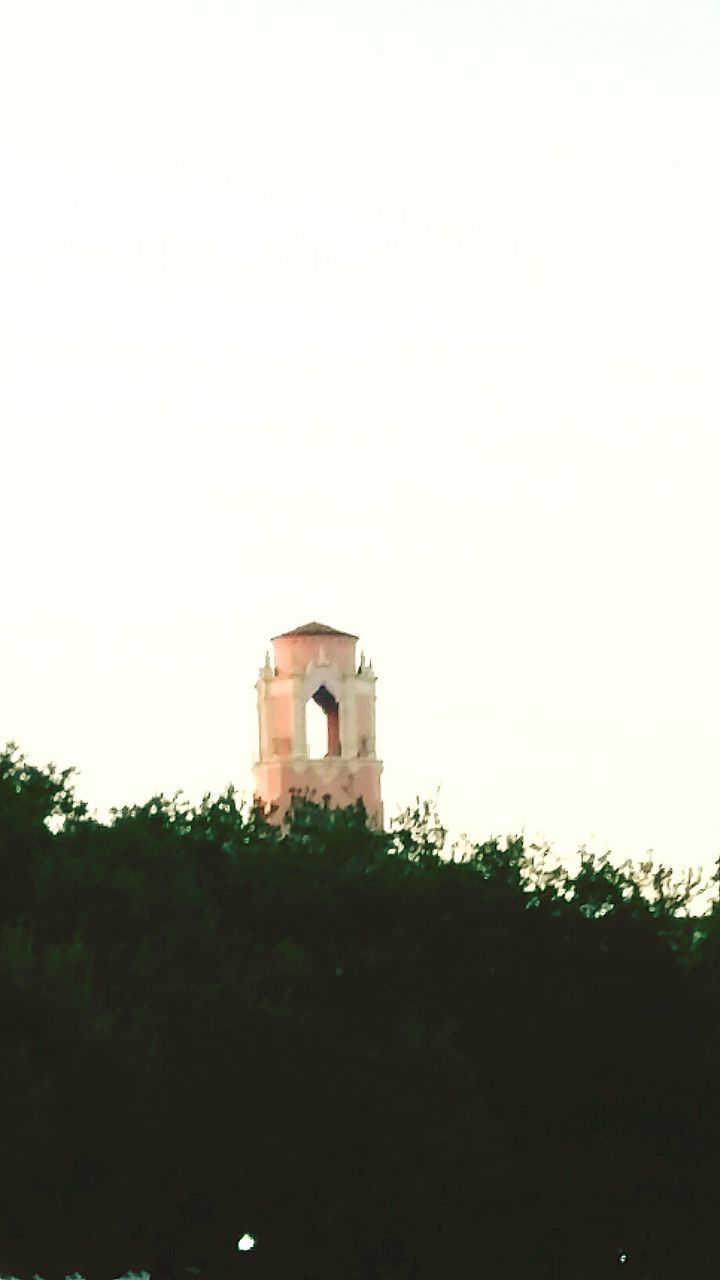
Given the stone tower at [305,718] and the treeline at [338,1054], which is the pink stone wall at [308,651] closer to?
the stone tower at [305,718]

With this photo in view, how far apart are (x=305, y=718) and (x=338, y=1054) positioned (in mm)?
71056

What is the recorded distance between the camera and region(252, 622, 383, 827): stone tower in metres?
101

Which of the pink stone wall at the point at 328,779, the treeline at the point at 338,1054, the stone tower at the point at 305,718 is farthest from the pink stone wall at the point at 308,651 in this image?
the treeline at the point at 338,1054

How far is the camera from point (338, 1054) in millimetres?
31250

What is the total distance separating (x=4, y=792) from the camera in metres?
33.4

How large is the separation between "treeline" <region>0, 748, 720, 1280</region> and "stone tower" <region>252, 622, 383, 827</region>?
64.3 meters

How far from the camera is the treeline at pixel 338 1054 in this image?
28.8 m

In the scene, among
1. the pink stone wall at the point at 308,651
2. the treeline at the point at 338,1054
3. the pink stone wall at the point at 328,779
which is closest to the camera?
the treeline at the point at 338,1054

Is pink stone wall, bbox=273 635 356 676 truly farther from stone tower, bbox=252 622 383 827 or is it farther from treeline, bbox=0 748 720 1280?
treeline, bbox=0 748 720 1280

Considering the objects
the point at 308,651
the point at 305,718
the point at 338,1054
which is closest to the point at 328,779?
the point at 305,718

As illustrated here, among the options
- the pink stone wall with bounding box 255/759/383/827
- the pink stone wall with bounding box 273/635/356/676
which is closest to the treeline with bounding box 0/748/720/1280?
the pink stone wall with bounding box 255/759/383/827

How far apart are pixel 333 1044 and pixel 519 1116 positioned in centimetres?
347

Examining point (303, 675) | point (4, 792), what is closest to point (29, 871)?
point (4, 792)

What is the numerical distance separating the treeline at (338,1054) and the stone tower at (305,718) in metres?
64.3
